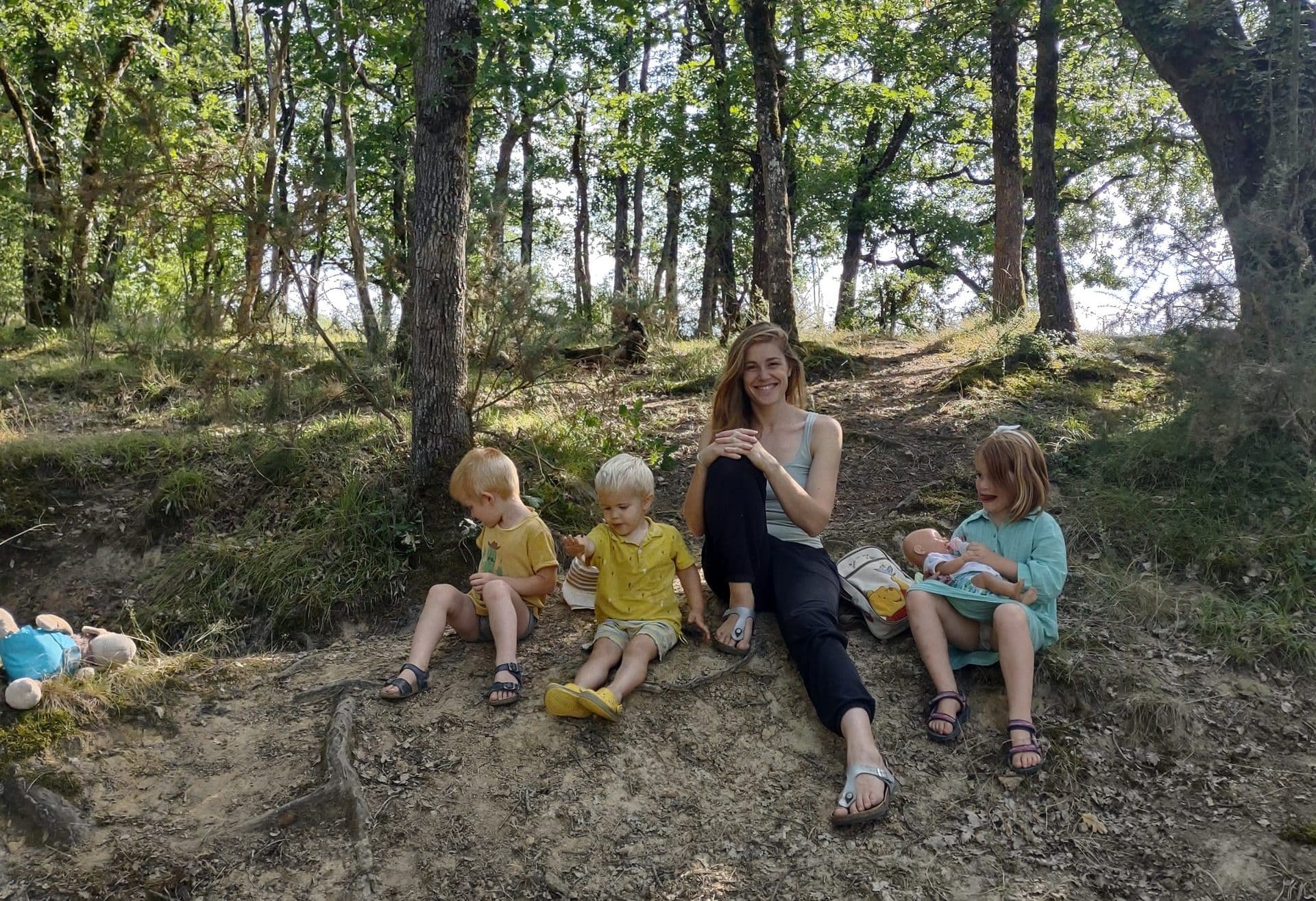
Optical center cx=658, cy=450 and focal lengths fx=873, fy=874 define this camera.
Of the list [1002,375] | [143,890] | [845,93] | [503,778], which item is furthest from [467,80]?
[845,93]

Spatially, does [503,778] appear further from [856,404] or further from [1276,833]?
[856,404]

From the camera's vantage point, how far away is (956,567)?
362 cm

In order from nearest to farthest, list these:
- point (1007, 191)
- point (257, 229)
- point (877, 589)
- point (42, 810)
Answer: point (42, 810) → point (877, 589) → point (257, 229) → point (1007, 191)

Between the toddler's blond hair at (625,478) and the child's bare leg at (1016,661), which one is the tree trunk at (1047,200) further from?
the toddler's blond hair at (625,478)

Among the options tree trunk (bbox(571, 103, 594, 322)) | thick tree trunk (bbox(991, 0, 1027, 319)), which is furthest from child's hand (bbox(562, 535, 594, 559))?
tree trunk (bbox(571, 103, 594, 322))

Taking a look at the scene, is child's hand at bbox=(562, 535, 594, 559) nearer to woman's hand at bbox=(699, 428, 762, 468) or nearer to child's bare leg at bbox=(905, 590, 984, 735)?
woman's hand at bbox=(699, 428, 762, 468)

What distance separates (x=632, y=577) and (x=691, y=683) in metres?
0.50

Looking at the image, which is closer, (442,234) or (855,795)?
(855,795)

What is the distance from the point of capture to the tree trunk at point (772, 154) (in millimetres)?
8227


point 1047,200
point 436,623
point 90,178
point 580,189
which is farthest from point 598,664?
point 580,189

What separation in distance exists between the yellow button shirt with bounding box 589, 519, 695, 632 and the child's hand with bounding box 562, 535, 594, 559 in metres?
0.03

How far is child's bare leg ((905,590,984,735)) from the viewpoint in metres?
3.48

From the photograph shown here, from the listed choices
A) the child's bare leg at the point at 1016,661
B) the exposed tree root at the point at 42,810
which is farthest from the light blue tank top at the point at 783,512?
the exposed tree root at the point at 42,810

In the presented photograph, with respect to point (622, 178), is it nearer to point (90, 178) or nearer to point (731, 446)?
point (90, 178)
